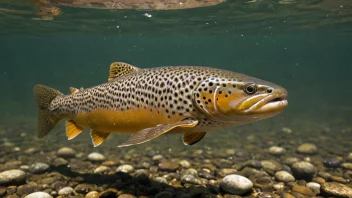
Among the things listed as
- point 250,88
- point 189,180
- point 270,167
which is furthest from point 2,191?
Result: point 270,167

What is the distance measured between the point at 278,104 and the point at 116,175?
3.63m

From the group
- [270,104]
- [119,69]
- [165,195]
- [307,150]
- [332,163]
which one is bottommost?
[307,150]

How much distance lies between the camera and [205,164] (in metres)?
6.50

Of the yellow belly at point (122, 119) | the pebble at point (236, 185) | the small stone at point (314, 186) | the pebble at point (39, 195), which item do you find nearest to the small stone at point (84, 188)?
the pebble at point (39, 195)

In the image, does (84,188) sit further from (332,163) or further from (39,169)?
(332,163)

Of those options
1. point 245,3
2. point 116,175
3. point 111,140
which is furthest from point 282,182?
point 245,3

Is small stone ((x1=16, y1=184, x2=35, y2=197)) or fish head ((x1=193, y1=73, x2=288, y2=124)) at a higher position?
fish head ((x1=193, y1=73, x2=288, y2=124))

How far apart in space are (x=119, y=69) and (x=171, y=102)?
5.02 ft

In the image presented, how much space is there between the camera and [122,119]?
3.98 m

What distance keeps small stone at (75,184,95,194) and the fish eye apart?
126 inches

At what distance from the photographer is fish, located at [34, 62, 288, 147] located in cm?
312

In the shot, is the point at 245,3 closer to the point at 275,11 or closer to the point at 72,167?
the point at 275,11

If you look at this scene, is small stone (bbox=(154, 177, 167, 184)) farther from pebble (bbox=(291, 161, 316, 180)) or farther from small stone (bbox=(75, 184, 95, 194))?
pebble (bbox=(291, 161, 316, 180))

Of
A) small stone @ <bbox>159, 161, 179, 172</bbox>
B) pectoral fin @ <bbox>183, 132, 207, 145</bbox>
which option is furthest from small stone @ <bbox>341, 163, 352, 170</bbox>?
pectoral fin @ <bbox>183, 132, 207, 145</bbox>
